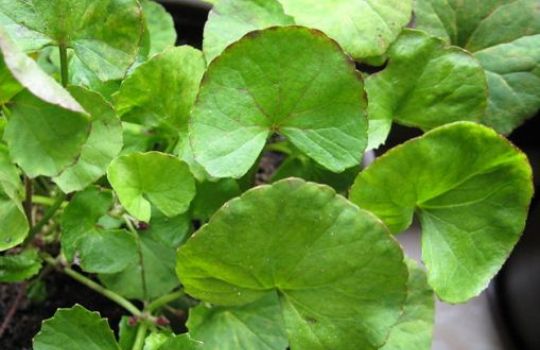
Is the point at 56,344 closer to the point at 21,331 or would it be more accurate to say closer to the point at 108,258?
the point at 108,258

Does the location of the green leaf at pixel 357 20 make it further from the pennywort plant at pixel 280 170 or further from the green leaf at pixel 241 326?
the green leaf at pixel 241 326

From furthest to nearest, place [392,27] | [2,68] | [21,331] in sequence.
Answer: [21,331]
[392,27]
[2,68]

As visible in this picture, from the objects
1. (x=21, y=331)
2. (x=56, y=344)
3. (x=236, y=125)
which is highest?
(x=236, y=125)

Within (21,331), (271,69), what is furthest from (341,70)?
(21,331)

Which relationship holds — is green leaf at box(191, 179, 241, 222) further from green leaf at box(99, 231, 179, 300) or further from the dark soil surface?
the dark soil surface

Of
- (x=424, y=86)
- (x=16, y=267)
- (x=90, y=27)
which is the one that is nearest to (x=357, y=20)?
(x=424, y=86)

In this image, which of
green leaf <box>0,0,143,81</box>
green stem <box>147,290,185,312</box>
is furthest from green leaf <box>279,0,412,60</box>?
green stem <box>147,290,185,312</box>

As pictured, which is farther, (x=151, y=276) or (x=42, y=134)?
(x=151, y=276)

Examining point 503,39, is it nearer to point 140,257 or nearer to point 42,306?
point 140,257
